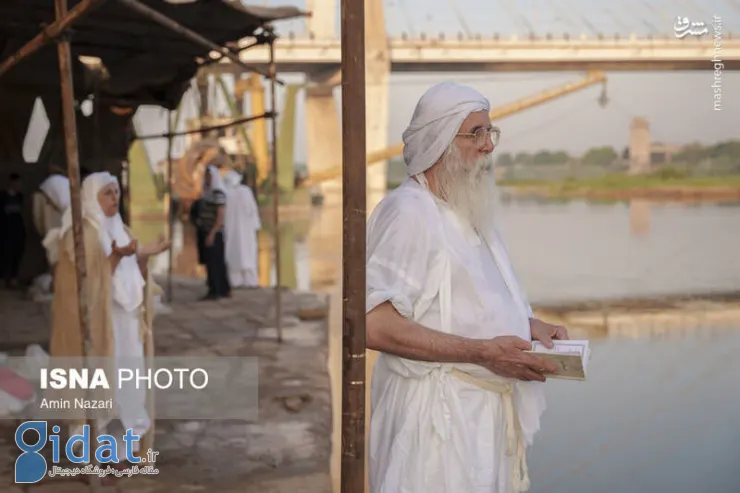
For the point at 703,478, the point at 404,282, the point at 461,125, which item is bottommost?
the point at 703,478

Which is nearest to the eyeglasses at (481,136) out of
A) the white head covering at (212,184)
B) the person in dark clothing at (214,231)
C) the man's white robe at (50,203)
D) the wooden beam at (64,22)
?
the wooden beam at (64,22)

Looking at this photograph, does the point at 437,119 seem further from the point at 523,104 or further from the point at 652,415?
the point at 523,104

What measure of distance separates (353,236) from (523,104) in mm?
32528

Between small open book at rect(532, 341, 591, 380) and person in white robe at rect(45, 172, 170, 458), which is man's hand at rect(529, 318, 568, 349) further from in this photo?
person in white robe at rect(45, 172, 170, 458)

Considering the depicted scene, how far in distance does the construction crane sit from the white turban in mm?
28451

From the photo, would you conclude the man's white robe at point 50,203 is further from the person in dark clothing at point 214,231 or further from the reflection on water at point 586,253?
the reflection on water at point 586,253

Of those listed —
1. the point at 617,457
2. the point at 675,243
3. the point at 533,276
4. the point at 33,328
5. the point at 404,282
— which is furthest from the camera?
the point at 675,243

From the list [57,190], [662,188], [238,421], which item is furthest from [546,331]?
[662,188]

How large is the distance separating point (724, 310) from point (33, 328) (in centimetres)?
784

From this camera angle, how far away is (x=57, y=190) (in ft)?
28.4

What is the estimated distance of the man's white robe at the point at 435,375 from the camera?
2113 millimetres

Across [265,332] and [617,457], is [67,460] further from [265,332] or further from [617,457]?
[265,332]

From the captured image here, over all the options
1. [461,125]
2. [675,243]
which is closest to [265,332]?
[461,125]

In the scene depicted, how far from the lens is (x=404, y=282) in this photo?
2.10 metres
